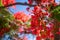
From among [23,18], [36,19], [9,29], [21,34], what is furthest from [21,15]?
[36,19]

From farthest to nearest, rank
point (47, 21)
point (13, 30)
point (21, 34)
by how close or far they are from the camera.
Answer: point (21, 34) → point (13, 30) → point (47, 21)

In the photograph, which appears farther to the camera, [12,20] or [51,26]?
[12,20]

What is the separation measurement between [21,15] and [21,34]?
93 cm

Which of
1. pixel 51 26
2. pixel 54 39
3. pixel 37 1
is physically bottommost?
pixel 54 39

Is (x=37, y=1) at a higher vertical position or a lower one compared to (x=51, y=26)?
higher

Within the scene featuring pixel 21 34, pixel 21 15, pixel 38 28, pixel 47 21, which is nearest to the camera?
pixel 47 21

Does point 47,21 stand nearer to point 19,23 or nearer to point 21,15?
point 19,23

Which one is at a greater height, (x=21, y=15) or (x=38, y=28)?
(x=21, y=15)

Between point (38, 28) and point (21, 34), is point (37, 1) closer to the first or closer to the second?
point (38, 28)

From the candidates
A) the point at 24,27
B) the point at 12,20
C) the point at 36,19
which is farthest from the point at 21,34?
the point at 36,19

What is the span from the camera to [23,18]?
729cm

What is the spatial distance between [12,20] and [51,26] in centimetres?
130

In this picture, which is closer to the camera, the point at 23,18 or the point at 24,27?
the point at 24,27

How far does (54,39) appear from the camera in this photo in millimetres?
5609
